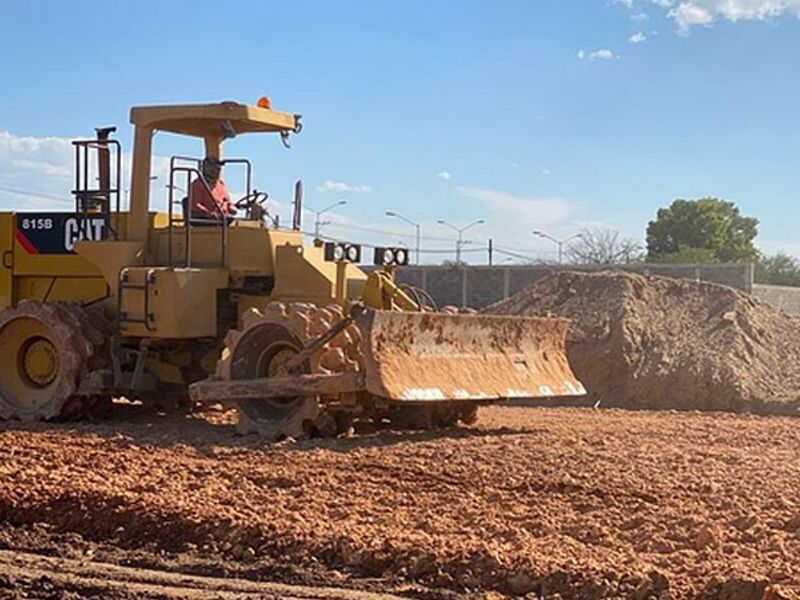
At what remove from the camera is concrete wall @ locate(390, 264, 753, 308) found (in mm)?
24562

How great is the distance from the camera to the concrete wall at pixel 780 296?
2610 centimetres

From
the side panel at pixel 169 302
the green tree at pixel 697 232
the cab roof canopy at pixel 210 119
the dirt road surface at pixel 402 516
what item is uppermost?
the green tree at pixel 697 232

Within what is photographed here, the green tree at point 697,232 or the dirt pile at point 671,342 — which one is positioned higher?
the green tree at point 697,232

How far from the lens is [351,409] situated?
11.0m

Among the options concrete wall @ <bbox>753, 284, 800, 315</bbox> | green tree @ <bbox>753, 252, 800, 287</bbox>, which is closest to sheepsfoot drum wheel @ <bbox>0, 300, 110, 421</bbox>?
concrete wall @ <bbox>753, 284, 800, 315</bbox>

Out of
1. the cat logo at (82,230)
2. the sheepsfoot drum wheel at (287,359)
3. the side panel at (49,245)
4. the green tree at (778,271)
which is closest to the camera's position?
the sheepsfoot drum wheel at (287,359)

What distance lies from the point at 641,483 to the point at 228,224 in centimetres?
568

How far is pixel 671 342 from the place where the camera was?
61.7 ft

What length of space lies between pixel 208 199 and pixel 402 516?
5.55 m

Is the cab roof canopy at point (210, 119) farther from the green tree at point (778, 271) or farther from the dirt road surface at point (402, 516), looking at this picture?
the green tree at point (778, 271)

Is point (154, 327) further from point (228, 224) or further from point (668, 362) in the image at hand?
point (668, 362)

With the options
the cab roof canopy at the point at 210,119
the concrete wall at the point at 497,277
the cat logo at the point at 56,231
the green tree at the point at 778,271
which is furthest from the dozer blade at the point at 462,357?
the green tree at the point at 778,271

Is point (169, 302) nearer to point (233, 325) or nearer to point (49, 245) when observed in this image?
point (233, 325)

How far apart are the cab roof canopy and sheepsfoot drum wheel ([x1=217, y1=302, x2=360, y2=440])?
2185 millimetres
